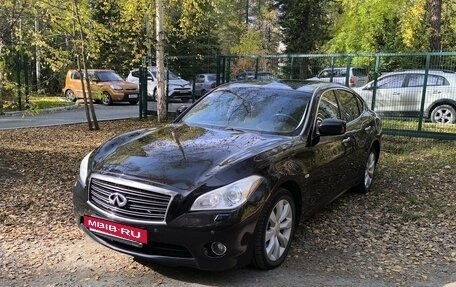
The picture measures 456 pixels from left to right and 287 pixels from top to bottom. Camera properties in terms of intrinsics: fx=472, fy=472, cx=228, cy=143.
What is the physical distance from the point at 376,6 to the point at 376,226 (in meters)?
24.4

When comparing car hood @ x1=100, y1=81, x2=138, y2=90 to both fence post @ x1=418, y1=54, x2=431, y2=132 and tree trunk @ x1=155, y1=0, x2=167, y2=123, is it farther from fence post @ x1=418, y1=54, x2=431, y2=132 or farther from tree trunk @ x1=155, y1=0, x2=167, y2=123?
fence post @ x1=418, y1=54, x2=431, y2=132

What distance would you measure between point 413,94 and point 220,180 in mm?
8836

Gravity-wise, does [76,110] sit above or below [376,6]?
below

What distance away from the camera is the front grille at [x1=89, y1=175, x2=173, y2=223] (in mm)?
3650

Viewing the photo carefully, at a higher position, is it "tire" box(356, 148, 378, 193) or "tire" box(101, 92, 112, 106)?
"tire" box(356, 148, 378, 193)

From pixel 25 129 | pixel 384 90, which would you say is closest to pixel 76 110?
pixel 25 129

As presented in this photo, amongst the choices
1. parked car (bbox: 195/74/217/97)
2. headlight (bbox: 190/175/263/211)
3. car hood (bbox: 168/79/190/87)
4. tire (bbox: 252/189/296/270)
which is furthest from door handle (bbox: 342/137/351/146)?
car hood (bbox: 168/79/190/87)

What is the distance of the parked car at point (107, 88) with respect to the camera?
22.0 metres

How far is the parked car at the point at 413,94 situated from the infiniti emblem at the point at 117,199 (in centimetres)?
887

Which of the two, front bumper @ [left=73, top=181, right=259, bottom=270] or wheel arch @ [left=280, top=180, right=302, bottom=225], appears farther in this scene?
wheel arch @ [left=280, top=180, right=302, bottom=225]

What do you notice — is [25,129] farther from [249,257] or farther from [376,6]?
[376,6]

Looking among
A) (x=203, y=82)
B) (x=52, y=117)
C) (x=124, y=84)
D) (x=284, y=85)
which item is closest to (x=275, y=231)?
(x=284, y=85)

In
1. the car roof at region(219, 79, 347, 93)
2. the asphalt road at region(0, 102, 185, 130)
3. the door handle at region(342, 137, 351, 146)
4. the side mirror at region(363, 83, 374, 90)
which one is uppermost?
the car roof at region(219, 79, 347, 93)

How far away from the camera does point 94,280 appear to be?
3.93 meters
